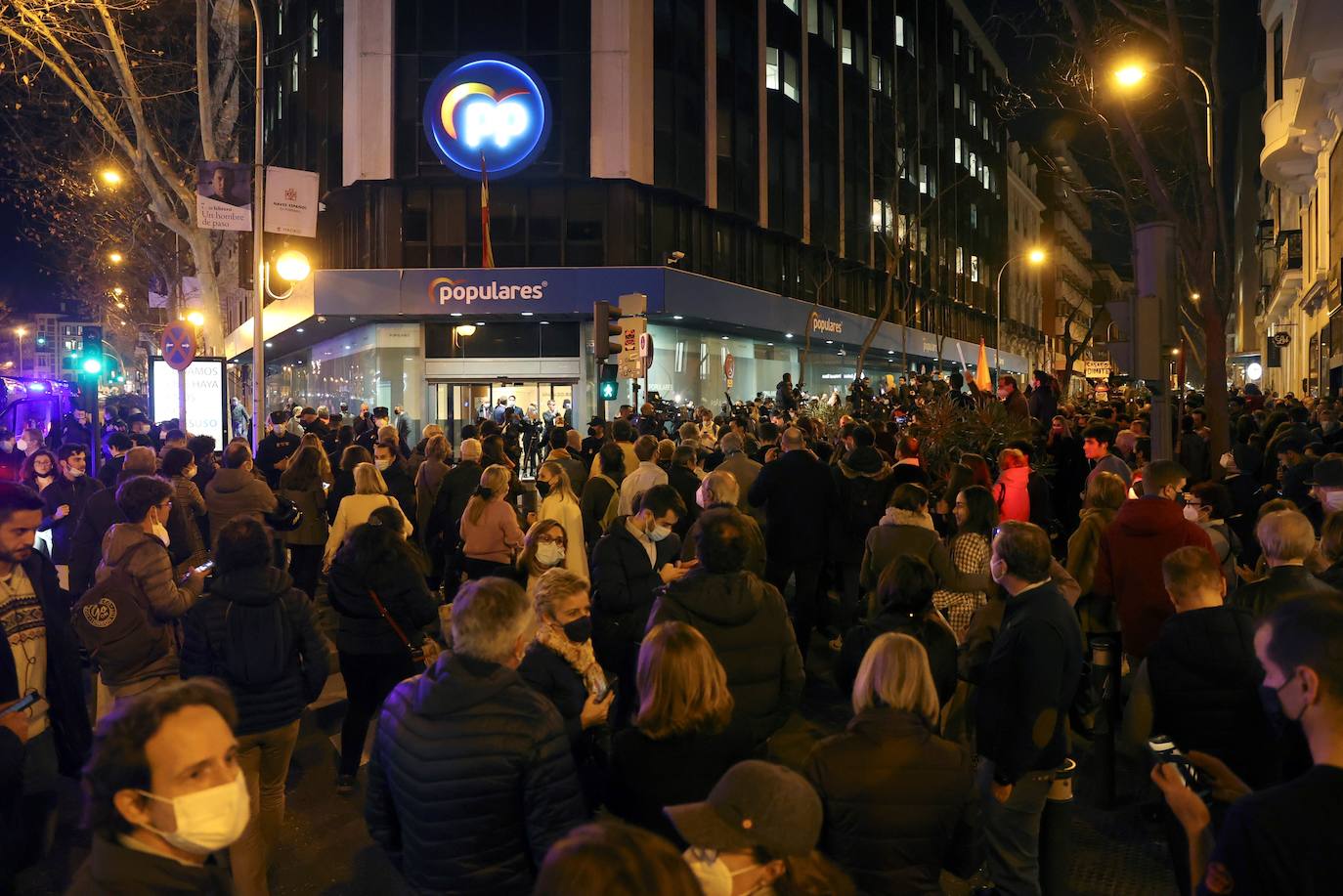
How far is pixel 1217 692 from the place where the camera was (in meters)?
4.29

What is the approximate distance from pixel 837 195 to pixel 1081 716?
141 ft

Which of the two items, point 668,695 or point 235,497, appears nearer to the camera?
point 668,695

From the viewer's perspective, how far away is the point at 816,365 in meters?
51.5

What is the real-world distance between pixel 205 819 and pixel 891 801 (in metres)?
1.93

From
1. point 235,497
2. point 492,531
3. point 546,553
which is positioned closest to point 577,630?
point 546,553

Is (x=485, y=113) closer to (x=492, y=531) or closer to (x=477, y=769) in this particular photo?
(x=492, y=531)

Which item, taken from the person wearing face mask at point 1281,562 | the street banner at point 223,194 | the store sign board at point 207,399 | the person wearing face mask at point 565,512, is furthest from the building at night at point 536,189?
the person wearing face mask at point 1281,562

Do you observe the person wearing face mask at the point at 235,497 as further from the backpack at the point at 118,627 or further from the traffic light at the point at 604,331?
the traffic light at the point at 604,331

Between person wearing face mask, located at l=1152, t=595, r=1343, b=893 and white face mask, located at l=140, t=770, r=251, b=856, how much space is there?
2136 millimetres

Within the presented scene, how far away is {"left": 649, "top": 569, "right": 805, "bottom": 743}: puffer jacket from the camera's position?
4582 millimetres

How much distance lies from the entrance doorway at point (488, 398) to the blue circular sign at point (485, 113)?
6469mm

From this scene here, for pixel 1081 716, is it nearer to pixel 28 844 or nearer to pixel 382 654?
pixel 382 654

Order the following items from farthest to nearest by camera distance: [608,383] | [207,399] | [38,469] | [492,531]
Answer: [207,399], [608,383], [38,469], [492,531]

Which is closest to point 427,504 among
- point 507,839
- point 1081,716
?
point 1081,716
